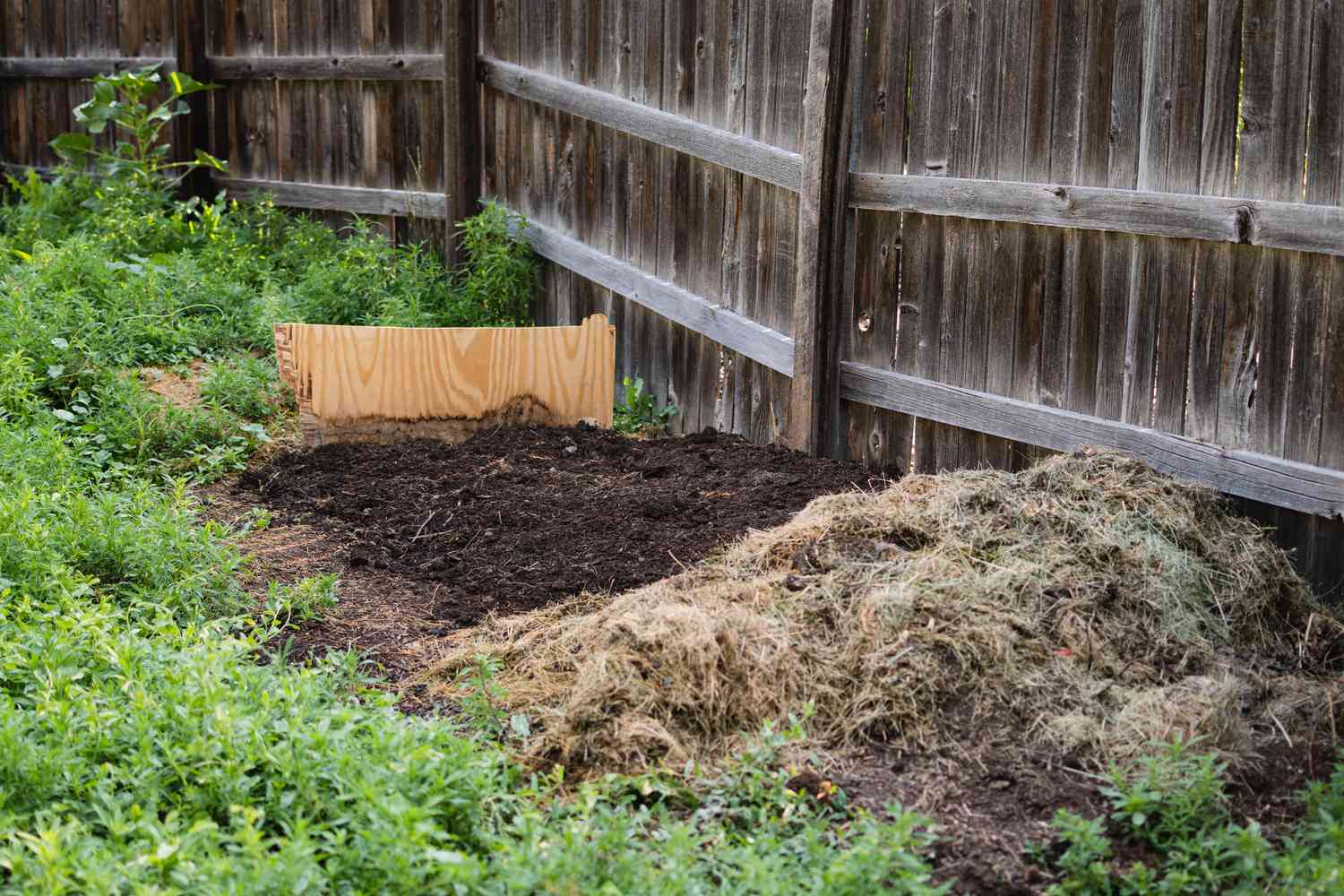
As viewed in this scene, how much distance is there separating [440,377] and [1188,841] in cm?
453

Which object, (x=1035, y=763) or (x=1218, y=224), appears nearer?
(x=1035, y=763)

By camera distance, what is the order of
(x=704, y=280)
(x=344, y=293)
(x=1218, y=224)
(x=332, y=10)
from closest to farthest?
1. (x=1218, y=224)
2. (x=704, y=280)
3. (x=344, y=293)
4. (x=332, y=10)

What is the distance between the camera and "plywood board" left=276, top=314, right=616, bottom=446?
654cm

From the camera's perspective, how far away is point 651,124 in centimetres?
712

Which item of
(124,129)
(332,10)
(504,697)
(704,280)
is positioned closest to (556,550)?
(504,697)

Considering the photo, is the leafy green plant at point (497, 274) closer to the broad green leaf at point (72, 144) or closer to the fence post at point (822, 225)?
the fence post at point (822, 225)

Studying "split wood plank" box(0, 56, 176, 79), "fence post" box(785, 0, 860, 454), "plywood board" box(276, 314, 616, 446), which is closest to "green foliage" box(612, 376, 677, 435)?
"plywood board" box(276, 314, 616, 446)

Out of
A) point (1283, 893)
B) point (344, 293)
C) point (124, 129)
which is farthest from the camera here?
point (124, 129)

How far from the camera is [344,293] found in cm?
866

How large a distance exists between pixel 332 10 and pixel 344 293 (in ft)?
7.92

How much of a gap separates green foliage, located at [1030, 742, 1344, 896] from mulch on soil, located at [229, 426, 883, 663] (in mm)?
1996

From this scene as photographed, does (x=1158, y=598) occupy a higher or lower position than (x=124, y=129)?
lower

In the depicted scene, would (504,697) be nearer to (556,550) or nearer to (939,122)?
(556,550)

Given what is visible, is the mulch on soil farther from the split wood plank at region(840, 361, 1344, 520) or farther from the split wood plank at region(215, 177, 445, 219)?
the split wood plank at region(215, 177, 445, 219)
